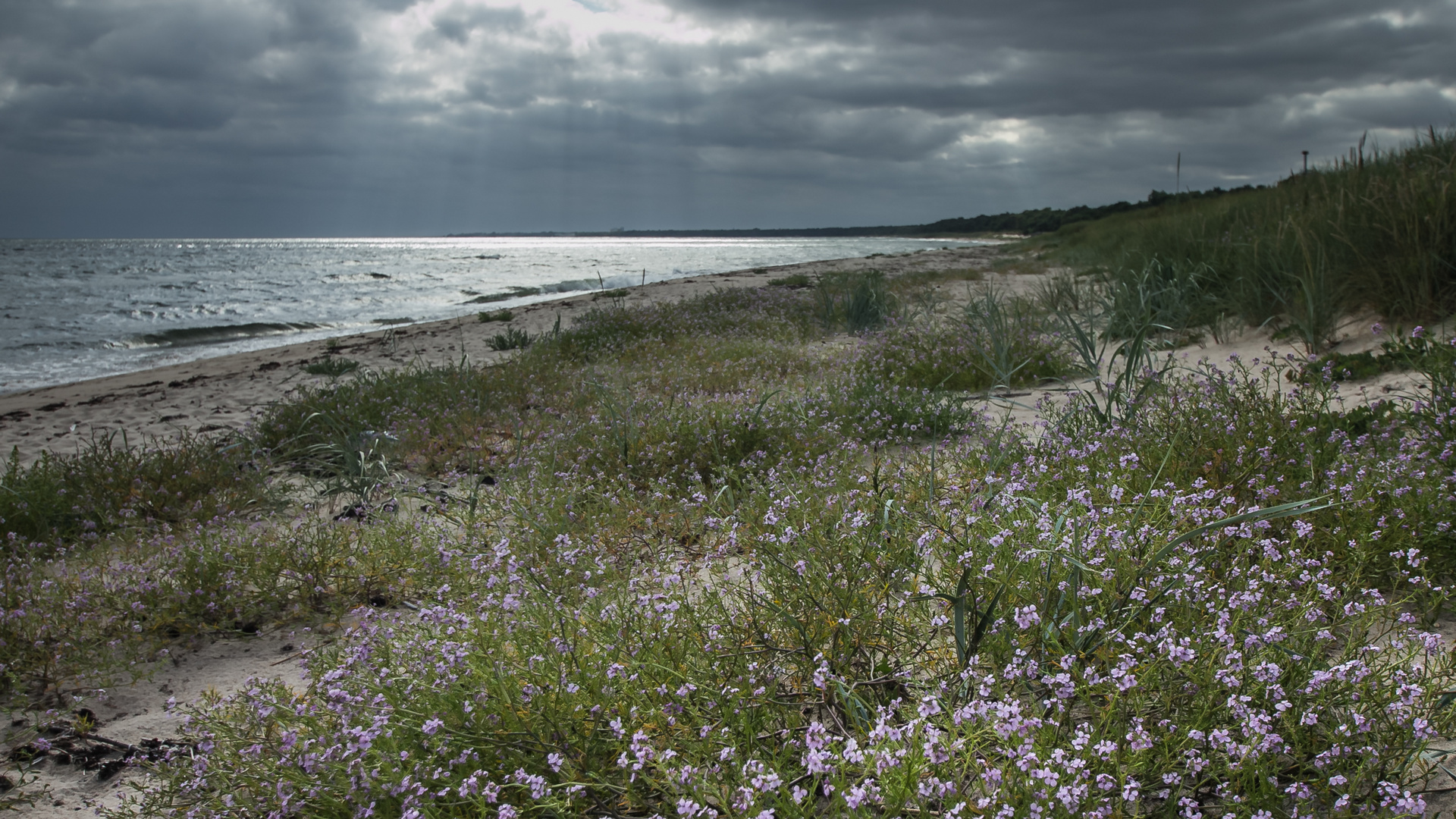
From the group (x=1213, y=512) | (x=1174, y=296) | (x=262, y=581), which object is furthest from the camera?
(x=1174, y=296)

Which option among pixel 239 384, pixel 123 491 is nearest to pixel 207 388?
pixel 239 384

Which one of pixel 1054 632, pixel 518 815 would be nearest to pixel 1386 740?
pixel 1054 632

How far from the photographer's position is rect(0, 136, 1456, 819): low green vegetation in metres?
1.86

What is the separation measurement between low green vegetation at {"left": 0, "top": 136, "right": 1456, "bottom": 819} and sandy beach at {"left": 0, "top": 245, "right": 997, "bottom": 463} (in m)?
2.63

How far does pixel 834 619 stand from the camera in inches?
97.1

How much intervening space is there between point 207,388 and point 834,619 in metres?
10.9

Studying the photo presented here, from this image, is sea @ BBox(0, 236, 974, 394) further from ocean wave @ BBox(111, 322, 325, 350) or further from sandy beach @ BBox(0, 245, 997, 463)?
sandy beach @ BBox(0, 245, 997, 463)

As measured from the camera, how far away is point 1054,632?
222 cm

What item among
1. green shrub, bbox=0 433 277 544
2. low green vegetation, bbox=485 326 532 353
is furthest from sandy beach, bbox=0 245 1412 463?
green shrub, bbox=0 433 277 544

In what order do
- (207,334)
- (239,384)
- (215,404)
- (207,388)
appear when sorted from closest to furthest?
(215,404) → (207,388) → (239,384) → (207,334)

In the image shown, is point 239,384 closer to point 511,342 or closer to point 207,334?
point 511,342

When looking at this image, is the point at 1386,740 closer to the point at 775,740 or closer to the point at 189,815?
the point at 775,740

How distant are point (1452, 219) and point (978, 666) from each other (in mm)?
6349

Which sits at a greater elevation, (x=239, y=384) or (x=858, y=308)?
(x=858, y=308)
